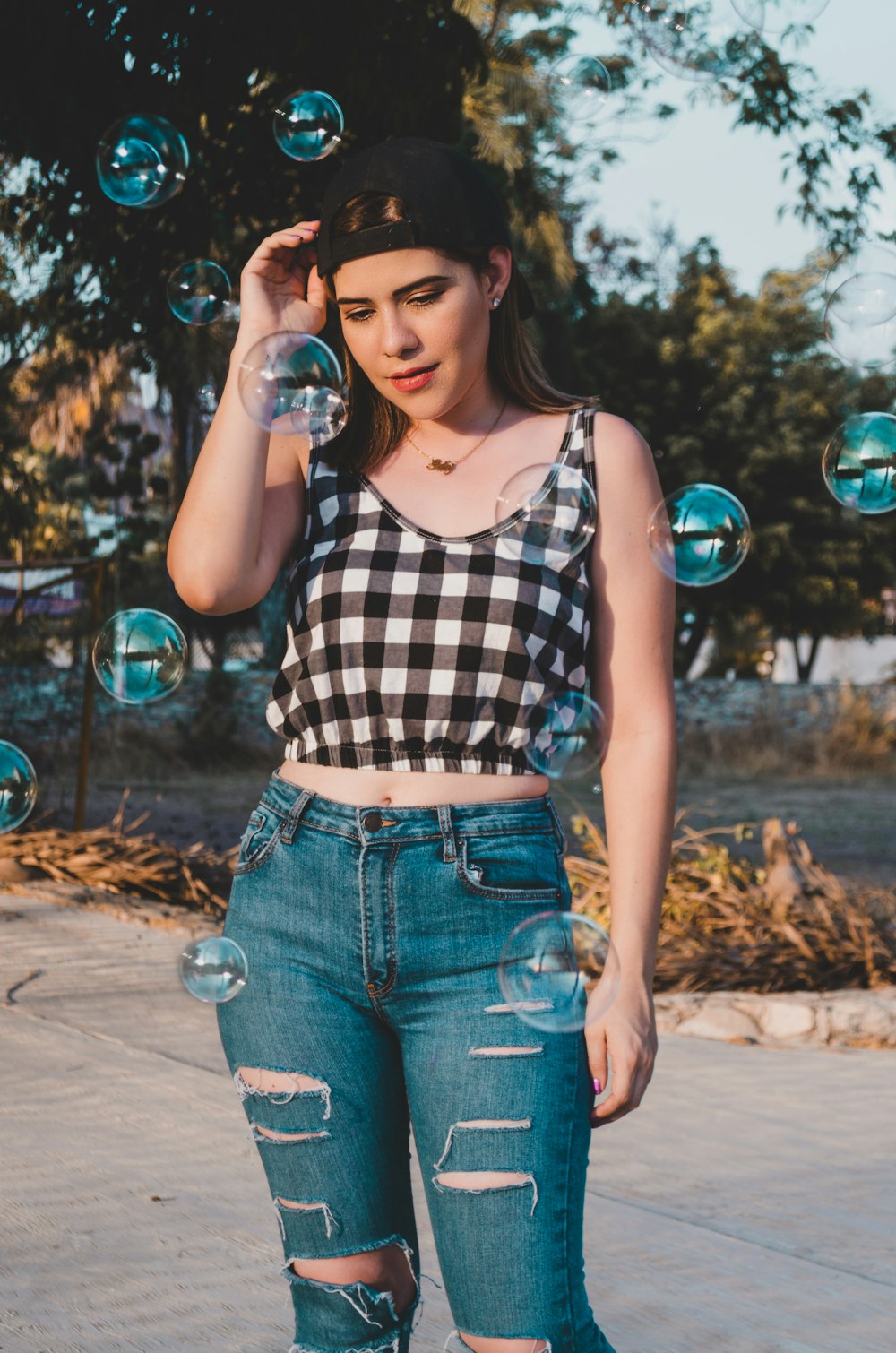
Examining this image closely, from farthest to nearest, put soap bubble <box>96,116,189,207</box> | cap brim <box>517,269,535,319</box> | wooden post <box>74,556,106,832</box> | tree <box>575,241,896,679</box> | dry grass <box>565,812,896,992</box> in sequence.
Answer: tree <box>575,241,896,679</box> → wooden post <box>74,556,106,832</box> → dry grass <box>565,812,896,992</box> → soap bubble <box>96,116,189,207</box> → cap brim <box>517,269,535,319</box>

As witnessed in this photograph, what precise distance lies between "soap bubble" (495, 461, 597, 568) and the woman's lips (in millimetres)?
151

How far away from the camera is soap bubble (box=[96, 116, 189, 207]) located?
11.1 ft

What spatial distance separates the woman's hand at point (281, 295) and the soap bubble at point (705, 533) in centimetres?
88

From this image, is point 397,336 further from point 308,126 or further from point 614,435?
point 308,126

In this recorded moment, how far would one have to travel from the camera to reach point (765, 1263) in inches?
120

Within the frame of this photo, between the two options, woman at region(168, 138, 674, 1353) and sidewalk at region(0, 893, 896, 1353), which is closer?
woman at region(168, 138, 674, 1353)

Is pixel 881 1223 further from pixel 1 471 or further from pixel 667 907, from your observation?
pixel 1 471

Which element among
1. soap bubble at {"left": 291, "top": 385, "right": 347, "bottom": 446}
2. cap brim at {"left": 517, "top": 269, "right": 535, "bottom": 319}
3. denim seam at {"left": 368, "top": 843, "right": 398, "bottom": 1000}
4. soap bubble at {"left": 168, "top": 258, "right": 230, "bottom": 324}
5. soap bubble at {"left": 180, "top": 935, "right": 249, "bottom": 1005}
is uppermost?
soap bubble at {"left": 168, "top": 258, "right": 230, "bottom": 324}

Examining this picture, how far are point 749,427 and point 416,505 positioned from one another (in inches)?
777

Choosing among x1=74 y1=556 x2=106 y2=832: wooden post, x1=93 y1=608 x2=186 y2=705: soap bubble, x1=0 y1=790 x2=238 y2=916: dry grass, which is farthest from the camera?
x1=74 y1=556 x2=106 y2=832: wooden post

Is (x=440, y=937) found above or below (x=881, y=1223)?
above

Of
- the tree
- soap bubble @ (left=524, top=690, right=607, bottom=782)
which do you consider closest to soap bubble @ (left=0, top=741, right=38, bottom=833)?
soap bubble @ (left=524, top=690, right=607, bottom=782)

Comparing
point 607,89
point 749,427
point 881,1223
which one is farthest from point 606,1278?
point 749,427

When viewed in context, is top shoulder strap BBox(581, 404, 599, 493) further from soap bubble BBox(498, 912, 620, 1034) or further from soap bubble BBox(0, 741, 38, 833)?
soap bubble BBox(0, 741, 38, 833)
